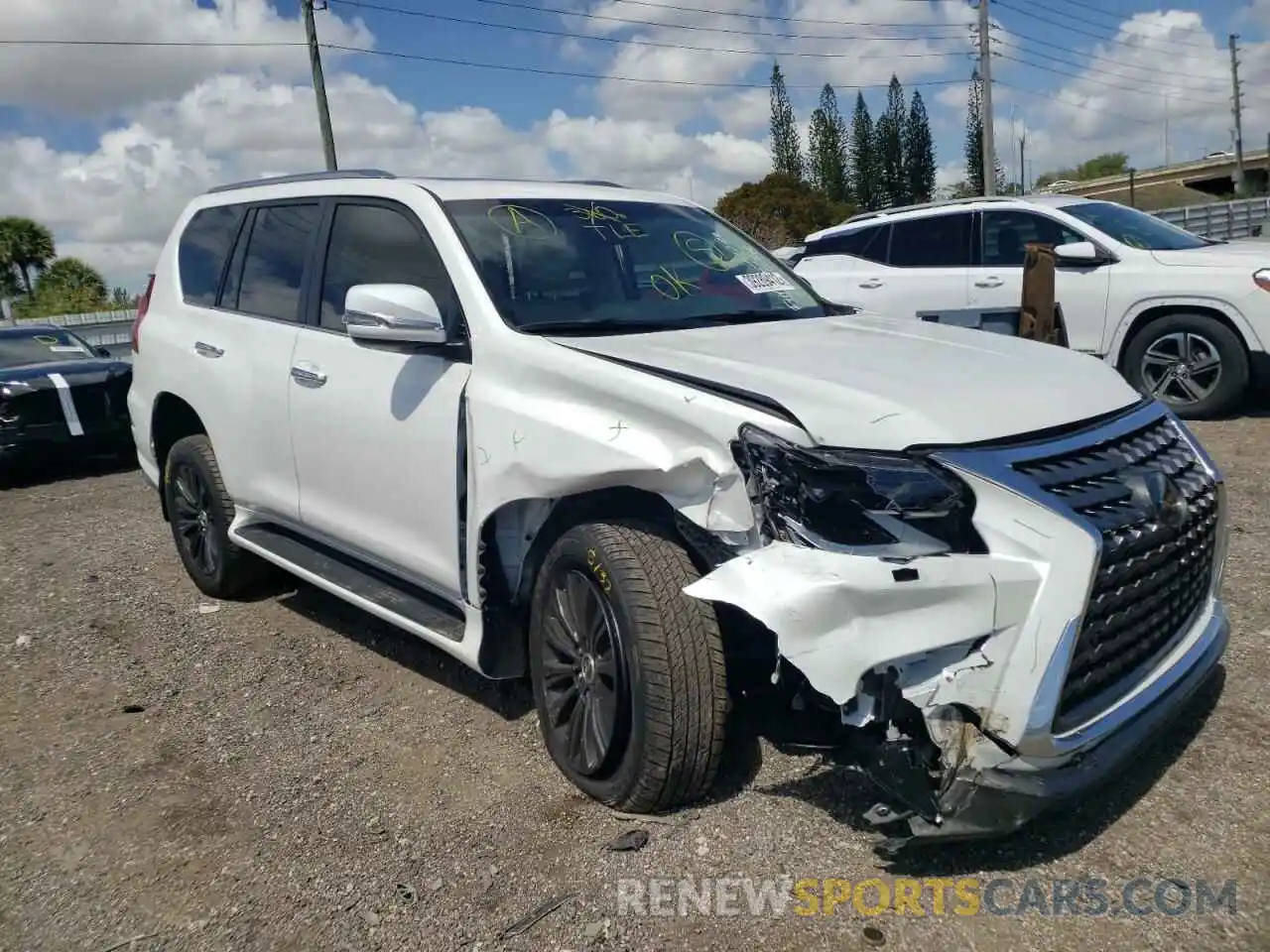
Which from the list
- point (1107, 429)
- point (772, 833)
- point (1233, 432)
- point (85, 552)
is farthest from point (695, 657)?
point (1233, 432)

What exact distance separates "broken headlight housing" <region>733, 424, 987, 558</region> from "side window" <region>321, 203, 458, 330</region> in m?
1.44

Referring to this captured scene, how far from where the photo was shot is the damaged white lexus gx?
8.06ft

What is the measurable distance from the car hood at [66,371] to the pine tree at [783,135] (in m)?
69.0

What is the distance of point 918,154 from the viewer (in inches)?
3066

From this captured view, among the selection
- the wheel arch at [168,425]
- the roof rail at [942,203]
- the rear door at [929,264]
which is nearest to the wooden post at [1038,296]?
the rear door at [929,264]

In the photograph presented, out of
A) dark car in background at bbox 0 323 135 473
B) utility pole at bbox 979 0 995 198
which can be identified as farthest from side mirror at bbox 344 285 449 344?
utility pole at bbox 979 0 995 198

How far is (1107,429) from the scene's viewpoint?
2.88 metres

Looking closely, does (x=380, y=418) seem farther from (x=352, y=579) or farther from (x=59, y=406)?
(x=59, y=406)

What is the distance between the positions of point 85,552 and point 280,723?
11.4 feet

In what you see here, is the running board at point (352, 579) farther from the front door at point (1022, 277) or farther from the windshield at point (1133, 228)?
the windshield at point (1133, 228)

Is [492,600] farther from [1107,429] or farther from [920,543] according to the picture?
[1107,429]

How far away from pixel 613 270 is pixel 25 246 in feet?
168

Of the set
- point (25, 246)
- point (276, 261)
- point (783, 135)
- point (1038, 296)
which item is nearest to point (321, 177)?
point (276, 261)

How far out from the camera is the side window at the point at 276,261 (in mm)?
4434
